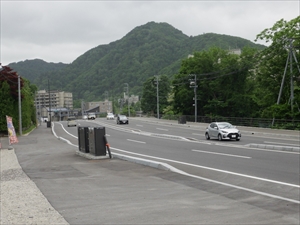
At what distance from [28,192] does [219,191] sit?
201 inches

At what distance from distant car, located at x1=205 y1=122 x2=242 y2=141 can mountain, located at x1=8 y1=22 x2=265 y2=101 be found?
89986mm

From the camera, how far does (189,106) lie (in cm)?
7362

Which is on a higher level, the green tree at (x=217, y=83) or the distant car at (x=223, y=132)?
the green tree at (x=217, y=83)

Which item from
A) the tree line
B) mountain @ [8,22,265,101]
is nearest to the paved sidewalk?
the tree line

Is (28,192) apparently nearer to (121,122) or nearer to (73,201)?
(73,201)

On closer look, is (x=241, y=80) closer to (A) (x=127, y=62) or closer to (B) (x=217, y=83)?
(B) (x=217, y=83)

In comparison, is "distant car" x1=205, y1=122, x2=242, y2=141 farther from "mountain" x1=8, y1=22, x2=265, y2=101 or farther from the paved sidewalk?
"mountain" x1=8, y1=22, x2=265, y2=101

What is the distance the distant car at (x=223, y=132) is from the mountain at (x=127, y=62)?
89986mm

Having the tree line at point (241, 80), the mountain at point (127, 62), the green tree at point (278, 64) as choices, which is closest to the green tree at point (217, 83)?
the tree line at point (241, 80)

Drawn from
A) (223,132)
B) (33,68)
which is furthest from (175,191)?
(33,68)

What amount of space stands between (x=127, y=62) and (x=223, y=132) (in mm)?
114264

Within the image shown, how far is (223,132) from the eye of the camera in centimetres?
2877

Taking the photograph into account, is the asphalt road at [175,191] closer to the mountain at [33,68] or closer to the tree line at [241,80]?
the tree line at [241,80]

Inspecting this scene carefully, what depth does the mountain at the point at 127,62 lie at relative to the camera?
128625 millimetres
